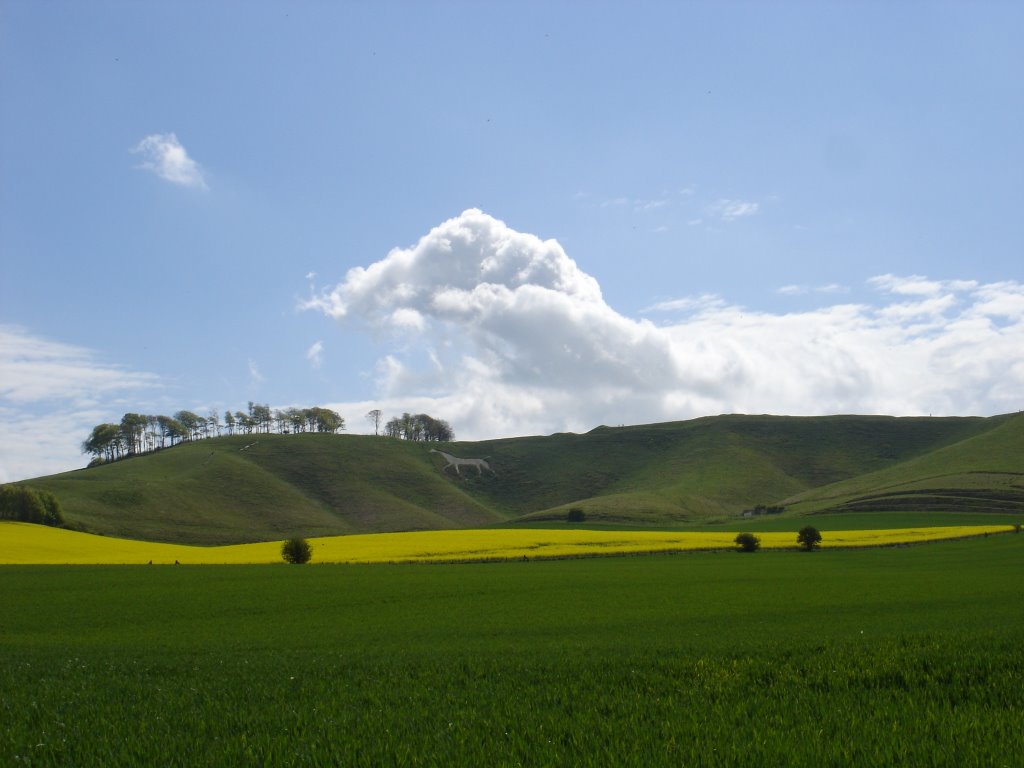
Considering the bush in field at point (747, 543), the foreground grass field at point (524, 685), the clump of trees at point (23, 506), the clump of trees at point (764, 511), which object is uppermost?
the clump of trees at point (23, 506)

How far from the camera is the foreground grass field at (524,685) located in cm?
814

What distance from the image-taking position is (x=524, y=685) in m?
12.3

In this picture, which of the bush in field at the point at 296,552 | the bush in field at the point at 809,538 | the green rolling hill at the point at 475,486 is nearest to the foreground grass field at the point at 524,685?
the bush in field at the point at 296,552

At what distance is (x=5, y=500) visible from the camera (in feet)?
309

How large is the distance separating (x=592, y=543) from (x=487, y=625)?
43.0 meters

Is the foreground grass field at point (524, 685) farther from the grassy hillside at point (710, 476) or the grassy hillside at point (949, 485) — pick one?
the grassy hillside at point (710, 476)

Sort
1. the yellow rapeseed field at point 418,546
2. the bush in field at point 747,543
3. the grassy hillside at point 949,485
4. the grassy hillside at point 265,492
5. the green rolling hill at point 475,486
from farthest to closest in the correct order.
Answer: the green rolling hill at point 475,486 < the grassy hillside at point 265,492 < the grassy hillside at point 949,485 < the bush in field at point 747,543 < the yellow rapeseed field at point 418,546

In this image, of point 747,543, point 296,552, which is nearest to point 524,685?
point 296,552

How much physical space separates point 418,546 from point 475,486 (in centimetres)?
11771

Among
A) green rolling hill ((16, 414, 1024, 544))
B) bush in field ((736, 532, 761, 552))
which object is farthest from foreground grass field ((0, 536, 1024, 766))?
green rolling hill ((16, 414, 1024, 544))

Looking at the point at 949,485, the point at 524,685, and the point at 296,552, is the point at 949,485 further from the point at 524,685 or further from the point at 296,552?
the point at 524,685

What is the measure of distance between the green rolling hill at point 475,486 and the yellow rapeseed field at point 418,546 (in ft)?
111

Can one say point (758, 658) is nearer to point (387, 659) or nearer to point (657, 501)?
point (387, 659)

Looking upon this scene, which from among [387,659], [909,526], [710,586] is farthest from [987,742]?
[909,526]
